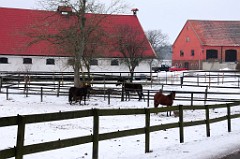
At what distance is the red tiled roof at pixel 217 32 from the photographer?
2785 inches

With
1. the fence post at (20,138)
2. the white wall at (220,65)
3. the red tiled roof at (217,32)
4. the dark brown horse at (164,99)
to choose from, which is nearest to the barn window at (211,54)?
the red tiled roof at (217,32)

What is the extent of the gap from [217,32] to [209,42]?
3.13 meters

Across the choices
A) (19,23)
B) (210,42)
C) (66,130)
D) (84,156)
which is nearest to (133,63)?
(19,23)

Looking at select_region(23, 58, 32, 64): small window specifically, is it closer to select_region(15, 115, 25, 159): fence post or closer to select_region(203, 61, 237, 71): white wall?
select_region(203, 61, 237, 71): white wall

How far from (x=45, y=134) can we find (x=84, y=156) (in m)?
4.03

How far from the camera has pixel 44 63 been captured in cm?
4944

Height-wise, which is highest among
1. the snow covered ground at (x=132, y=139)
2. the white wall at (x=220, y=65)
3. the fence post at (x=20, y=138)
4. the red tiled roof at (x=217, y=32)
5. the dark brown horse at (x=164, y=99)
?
the red tiled roof at (x=217, y=32)

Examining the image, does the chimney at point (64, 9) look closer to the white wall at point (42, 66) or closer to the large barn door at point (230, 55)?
the white wall at point (42, 66)

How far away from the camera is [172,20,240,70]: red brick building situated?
70438 millimetres

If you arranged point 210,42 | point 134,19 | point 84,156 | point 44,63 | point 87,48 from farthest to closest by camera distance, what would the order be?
point 210,42, point 134,19, point 44,63, point 87,48, point 84,156

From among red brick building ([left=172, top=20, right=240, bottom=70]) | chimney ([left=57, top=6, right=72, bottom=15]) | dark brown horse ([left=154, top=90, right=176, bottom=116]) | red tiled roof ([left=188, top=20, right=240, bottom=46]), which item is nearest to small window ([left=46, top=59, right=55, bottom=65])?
chimney ([left=57, top=6, right=72, bottom=15])

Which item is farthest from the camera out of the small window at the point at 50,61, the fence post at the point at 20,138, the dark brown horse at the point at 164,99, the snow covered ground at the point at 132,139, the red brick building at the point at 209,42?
the red brick building at the point at 209,42

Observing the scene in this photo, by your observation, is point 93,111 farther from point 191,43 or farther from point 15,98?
point 191,43

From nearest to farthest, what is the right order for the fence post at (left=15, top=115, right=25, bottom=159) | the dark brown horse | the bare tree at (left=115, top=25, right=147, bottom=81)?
the fence post at (left=15, top=115, right=25, bottom=159), the dark brown horse, the bare tree at (left=115, top=25, right=147, bottom=81)
